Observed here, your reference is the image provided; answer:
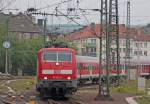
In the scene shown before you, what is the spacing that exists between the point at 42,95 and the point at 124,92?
886 centimetres

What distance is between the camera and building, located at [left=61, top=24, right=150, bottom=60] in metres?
103

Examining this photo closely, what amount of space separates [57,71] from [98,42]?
289ft

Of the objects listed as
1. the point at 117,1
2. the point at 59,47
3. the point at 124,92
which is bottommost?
the point at 124,92

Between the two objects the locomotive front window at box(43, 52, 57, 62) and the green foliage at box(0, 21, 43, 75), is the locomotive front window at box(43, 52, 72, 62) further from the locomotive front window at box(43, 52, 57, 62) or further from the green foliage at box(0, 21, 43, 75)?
the green foliage at box(0, 21, 43, 75)

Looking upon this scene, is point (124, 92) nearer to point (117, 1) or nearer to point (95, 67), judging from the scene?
point (117, 1)

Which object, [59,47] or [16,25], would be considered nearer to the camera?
[59,47]

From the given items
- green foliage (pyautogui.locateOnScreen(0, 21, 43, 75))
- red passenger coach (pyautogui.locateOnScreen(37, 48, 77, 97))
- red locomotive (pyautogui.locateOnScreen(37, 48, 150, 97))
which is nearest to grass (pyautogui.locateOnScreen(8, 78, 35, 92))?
red locomotive (pyautogui.locateOnScreen(37, 48, 150, 97))

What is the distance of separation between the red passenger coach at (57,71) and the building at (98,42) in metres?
53.0

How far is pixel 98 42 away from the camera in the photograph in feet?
393

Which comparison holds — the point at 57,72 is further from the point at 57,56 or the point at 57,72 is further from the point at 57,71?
the point at 57,56

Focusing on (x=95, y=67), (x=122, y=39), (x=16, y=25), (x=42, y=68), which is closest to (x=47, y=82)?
(x=42, y=68)

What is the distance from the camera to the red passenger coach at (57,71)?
105 ft

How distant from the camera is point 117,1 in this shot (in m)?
44.9

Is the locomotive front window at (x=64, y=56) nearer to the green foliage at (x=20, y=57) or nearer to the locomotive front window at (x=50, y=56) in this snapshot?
the locomotive front window at (x=50, y=56)
